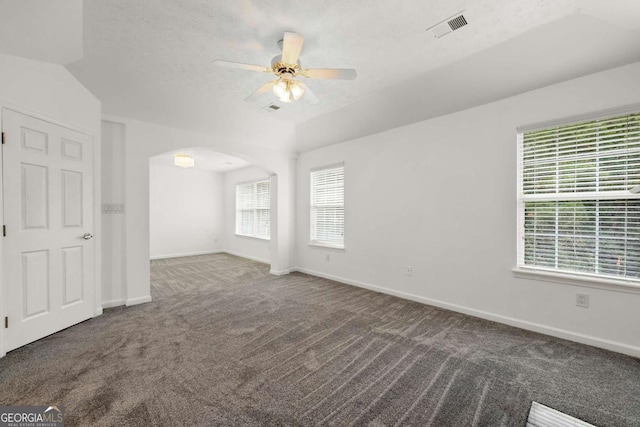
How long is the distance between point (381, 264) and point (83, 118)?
4.52m

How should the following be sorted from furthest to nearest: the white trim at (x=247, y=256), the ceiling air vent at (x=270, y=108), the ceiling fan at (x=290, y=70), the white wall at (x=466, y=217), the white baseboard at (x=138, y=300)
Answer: the white trim at (x=247, y=256) → the ceiling air vent at (x=270, y=108) → the white baseboard at (x=138, y=300) → the white wall at (x=466, y=217) → the ceiling fan at (x=290, y=70)

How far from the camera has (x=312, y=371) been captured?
219 centimetres

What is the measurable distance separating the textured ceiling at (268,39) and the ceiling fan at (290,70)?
0.23 meters

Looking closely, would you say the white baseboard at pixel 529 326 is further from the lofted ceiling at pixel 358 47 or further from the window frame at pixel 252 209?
the window frame at pixel 252 209

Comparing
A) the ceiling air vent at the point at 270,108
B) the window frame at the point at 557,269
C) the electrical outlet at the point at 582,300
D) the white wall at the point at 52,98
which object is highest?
the ceiling air vent at the point at 270,108

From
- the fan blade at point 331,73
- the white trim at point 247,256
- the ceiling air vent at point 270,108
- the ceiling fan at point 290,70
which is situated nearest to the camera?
the ceiling fan at point 290,70

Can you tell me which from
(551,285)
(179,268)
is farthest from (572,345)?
(179,268)

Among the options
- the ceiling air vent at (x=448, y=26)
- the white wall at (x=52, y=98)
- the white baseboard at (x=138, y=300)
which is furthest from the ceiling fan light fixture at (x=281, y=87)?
the white baseboard at (x=138, y=300)

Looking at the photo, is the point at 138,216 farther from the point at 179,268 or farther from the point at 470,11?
the point at 470,11

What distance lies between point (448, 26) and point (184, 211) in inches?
313

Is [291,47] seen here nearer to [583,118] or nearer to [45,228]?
[583,118]

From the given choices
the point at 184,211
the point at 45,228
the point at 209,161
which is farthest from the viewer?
the point at 184,211

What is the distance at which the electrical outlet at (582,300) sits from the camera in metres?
2.64

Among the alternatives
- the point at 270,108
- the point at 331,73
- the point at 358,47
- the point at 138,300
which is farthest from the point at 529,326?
the point at 138,300
